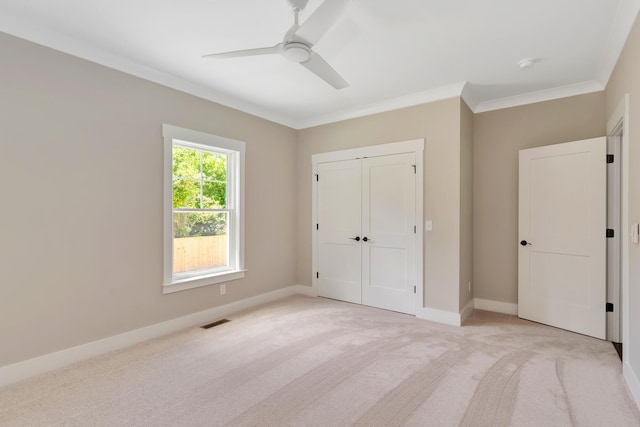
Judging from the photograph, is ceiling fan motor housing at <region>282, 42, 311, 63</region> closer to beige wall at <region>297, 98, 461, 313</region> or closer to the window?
the window

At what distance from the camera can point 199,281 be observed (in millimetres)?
3650

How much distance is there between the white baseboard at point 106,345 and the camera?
2405mm

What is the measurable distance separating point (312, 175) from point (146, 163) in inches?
92.2

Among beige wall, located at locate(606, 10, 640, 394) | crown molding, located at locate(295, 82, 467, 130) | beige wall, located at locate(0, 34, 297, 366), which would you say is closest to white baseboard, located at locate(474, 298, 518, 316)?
beige wall, located at locate(606, 10, 640, 394)

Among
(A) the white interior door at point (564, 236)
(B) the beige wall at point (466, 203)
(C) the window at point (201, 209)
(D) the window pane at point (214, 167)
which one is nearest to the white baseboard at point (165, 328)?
(B) the beige wall at point (466, 203)

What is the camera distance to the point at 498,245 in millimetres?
4047

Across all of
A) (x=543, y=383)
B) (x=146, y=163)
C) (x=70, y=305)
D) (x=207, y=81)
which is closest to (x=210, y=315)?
(x=70, y=305)

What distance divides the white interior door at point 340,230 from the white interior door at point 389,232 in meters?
0.12

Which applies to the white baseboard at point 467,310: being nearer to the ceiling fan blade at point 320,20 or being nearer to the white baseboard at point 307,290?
the white baseboard at point 307,290

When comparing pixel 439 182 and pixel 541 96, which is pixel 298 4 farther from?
pixel 541 96

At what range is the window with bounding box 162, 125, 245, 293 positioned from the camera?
11.1 feet

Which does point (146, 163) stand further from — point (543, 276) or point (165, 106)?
point (543, 276)

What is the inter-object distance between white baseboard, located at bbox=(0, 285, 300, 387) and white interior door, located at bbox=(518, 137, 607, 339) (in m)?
3.52

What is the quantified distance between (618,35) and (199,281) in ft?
14.6
